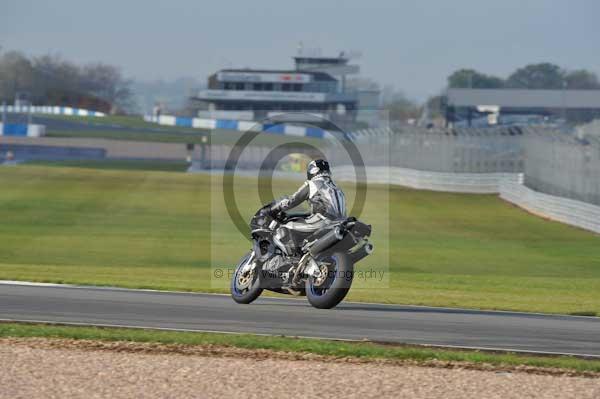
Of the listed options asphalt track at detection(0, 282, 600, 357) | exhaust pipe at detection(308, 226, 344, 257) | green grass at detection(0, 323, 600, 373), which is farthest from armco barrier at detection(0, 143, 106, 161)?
green grass at detection(0, 323, 600, 373)

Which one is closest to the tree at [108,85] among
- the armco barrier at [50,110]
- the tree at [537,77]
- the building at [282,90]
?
the armco barrier at [50,110]

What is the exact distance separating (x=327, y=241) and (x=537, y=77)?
133m

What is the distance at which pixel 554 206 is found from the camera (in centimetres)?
3812

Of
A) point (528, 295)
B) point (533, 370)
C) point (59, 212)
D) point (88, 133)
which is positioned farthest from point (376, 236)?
point (88, 133)

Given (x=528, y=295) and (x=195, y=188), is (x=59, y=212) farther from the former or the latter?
(x=528, y=295)

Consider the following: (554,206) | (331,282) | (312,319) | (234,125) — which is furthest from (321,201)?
(234,125)

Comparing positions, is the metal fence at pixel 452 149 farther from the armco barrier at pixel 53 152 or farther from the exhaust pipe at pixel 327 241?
the exhaust pipe at pixel 327 241

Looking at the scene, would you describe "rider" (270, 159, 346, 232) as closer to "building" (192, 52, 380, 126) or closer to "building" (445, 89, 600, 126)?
"building" (445, 89, 600, 126)

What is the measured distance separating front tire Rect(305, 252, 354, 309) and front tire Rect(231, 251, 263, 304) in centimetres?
97

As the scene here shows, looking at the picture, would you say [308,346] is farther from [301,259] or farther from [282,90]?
[282,90]

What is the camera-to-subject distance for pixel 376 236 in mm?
34188

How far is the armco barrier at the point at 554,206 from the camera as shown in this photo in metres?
33.7

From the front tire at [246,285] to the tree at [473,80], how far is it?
143m

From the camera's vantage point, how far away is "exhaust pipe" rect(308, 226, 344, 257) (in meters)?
13.5
